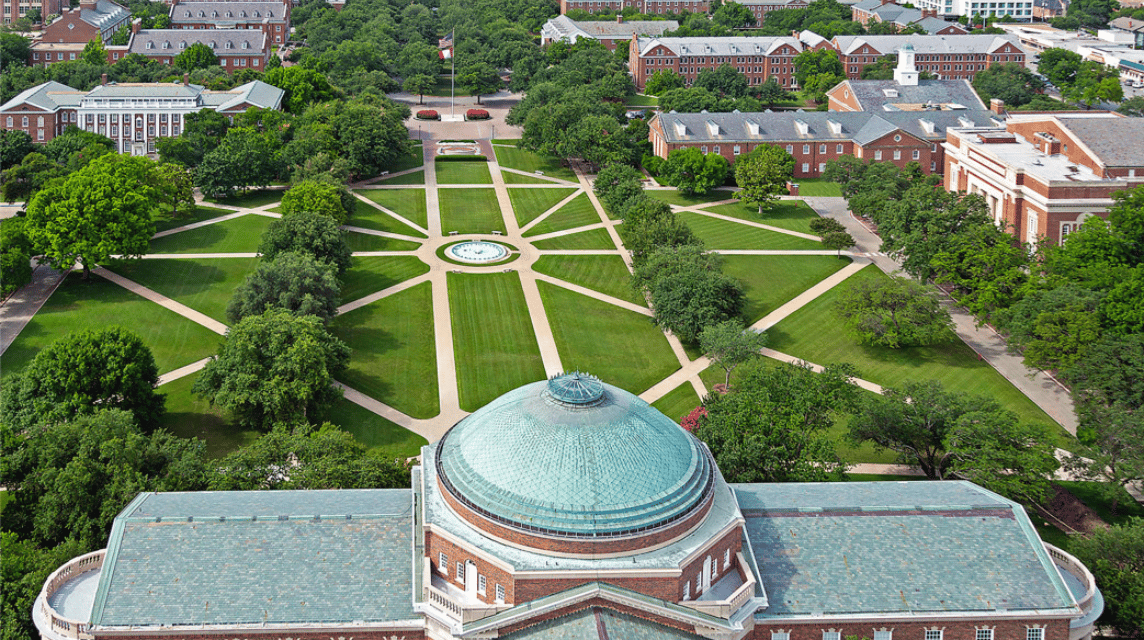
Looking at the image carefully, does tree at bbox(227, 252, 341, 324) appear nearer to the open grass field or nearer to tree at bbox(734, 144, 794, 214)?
the open grass field

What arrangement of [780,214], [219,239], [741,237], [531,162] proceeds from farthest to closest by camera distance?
[531,162], [780,214], [741,237], [219,239]

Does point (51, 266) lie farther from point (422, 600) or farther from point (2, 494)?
point (422, 600)

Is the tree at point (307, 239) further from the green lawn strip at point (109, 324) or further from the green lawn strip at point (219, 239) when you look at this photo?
the green lawn strip at point (219, 239)

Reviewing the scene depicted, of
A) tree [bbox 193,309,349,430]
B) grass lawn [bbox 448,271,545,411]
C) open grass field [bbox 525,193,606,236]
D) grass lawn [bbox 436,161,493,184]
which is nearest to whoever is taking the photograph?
tree [bbox 193,309,349,430]

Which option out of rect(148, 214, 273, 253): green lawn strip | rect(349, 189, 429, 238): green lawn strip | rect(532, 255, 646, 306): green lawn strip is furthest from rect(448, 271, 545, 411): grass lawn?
rect(148, 214, 273, 253): green lawn strip

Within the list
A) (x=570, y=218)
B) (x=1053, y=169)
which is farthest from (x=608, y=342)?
(x=1053, y=169)

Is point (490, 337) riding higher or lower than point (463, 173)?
lower

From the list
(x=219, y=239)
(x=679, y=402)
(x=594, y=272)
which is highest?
(x=219, y=239)

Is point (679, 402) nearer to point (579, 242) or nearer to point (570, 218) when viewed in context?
point (579, 242)
